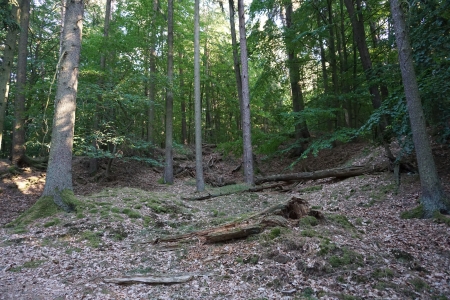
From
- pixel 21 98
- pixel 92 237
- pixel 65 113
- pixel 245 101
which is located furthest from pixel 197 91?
→ pixel 21 98

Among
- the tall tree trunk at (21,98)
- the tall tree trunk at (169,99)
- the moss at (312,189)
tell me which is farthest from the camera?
the tall tree trunk at (169,99)

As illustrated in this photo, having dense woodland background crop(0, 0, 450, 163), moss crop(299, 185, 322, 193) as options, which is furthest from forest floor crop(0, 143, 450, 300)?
dense woodland background crop(0, 0, 450, 163)

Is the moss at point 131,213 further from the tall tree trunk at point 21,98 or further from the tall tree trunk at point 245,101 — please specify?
the tall tree trunk at point 21,98

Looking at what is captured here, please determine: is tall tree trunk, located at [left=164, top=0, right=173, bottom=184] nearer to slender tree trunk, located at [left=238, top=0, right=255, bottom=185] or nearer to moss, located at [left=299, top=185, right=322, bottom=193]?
slender tree trunk, located at [left=238, top=0, right=255, bottom=185]

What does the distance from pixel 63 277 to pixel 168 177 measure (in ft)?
34.3

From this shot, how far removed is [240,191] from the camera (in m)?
12.3

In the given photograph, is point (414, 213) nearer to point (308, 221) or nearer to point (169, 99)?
point (308, 221)

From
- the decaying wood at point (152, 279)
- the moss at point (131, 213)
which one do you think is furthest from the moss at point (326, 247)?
the moss at point (131, 213)

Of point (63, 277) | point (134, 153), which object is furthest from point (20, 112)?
point (63, 277)

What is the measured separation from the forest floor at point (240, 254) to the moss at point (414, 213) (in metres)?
0.21

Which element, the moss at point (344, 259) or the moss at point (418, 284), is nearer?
the moss at point (418, 284)

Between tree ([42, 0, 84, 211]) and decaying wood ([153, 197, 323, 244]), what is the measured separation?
3671mm

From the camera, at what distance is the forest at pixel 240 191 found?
449 cm

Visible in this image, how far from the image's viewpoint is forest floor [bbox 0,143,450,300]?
415 cm
